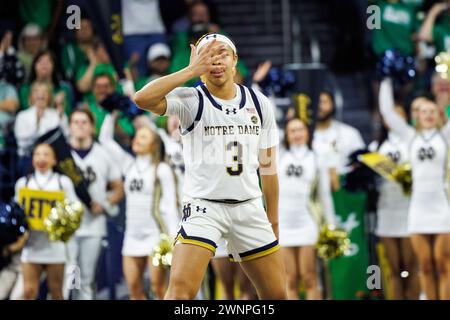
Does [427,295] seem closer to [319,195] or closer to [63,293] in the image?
[319,195]

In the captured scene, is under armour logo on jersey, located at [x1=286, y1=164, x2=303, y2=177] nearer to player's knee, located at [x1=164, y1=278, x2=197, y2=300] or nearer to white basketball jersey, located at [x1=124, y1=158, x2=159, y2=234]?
white basketball jersey, located at [x1=124, y1=158, x2=159, y2=234]

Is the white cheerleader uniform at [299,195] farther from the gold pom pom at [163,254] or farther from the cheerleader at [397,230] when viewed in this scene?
the gold pom pom at [163,254]

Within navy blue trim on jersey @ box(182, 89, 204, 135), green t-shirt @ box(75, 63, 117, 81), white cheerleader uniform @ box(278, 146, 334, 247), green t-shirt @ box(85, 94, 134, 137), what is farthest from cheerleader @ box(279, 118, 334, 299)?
navy blue trim on jersey @ box(182, 89, 204, 135)

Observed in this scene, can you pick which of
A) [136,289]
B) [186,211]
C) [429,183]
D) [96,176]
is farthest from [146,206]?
[186,211]

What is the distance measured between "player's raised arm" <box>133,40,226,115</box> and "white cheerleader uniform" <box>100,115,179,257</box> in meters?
3.94

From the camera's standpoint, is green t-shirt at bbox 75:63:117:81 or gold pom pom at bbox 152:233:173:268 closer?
gold pom pom at bbox 152:233:173:268

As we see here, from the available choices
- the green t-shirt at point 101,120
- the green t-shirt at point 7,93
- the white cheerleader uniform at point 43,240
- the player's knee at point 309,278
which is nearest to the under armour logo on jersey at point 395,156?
the player's knee at point 309,278

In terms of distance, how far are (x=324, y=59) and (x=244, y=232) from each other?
755 cm

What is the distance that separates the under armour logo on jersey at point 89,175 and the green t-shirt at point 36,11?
301cm

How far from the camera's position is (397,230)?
11234mm

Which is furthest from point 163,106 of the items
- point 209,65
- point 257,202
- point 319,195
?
point 319,195

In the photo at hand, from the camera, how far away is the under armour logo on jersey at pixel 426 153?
1056 centimetres

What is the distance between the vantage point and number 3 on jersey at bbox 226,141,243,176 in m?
7.05

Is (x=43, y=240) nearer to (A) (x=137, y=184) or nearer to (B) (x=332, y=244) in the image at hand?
(A) (x=137, y=184)
